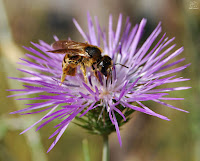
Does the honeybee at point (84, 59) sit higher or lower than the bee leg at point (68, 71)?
higher

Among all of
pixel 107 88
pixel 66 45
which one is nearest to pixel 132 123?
pixel 107 88

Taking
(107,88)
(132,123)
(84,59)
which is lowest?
(132,123)

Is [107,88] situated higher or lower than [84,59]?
lower

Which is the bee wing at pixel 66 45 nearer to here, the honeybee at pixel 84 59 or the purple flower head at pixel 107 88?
the honeybee at pixel 84 59

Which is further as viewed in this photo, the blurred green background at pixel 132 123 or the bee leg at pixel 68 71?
the blurred green background at pixel 132 123

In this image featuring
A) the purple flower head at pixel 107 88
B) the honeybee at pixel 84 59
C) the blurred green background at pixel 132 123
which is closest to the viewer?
the purple flower head at pixel 107 88

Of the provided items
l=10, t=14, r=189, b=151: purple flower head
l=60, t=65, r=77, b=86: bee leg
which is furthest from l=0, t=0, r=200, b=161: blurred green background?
l=60, t=65, r=77, b=86: bee leg

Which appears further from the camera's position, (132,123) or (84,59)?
(132,123)

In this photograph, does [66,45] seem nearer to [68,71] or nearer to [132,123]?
[68,71]

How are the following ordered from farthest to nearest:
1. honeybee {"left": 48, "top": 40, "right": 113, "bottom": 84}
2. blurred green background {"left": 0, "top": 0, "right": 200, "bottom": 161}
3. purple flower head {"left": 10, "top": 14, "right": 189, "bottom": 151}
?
blurred green background {"left": 0, "top": 0, "right": 200, "bottom": 161}, honeybee {"left": 48, "top": 40, "right": 113, "bottom": 84}, purple flower head {"left": 10, "top": 14, "right": 189, "bottom": 151}

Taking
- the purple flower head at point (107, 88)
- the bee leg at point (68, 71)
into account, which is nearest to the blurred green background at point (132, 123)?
the purple flower head at point (107, 88)

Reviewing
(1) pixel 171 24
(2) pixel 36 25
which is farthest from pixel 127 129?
(2) pixel 36 25

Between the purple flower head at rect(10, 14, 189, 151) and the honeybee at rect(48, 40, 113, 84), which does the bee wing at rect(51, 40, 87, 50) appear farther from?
the purple flower head at rect(10, 14, 189, 151)
